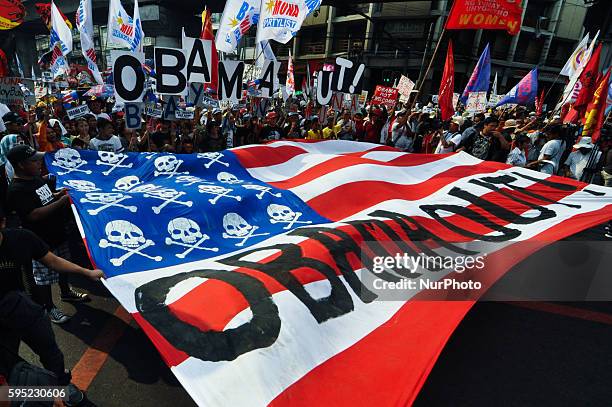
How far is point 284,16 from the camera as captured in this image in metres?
7.12

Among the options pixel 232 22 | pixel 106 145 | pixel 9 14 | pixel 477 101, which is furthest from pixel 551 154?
pixel 9 14

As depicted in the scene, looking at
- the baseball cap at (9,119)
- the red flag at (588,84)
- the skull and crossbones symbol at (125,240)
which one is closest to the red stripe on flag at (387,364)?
the skull and crossbones symbol at (125,240)

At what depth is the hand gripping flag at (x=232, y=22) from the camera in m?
8.06

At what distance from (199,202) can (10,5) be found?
8.69 metres

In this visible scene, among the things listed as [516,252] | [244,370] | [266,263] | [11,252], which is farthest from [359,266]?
[11,252]

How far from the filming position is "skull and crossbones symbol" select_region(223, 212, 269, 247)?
3.54 metres

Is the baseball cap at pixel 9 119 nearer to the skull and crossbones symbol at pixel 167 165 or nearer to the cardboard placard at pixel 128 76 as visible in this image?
the cardboard placard at pixel 128 76

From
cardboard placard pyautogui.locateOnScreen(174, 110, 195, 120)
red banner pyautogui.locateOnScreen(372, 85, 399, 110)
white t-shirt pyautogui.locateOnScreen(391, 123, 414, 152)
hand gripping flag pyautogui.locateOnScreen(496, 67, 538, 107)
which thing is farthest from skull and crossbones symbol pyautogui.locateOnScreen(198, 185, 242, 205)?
hand gripping flag pyautogui.locateOnScreen(496, 67, 538, 107)

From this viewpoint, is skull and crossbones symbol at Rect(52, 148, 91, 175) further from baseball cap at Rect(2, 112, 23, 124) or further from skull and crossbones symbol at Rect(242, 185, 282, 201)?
baseball cap at Rect(2, 112, 23, 124)

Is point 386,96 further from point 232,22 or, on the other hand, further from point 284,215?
point 284,215

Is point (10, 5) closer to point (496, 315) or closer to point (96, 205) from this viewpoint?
point (96, 205)

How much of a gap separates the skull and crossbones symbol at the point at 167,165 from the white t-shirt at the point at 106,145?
1.54 meters

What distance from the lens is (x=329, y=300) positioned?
262 cm

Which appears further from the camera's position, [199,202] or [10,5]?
[10,5]
